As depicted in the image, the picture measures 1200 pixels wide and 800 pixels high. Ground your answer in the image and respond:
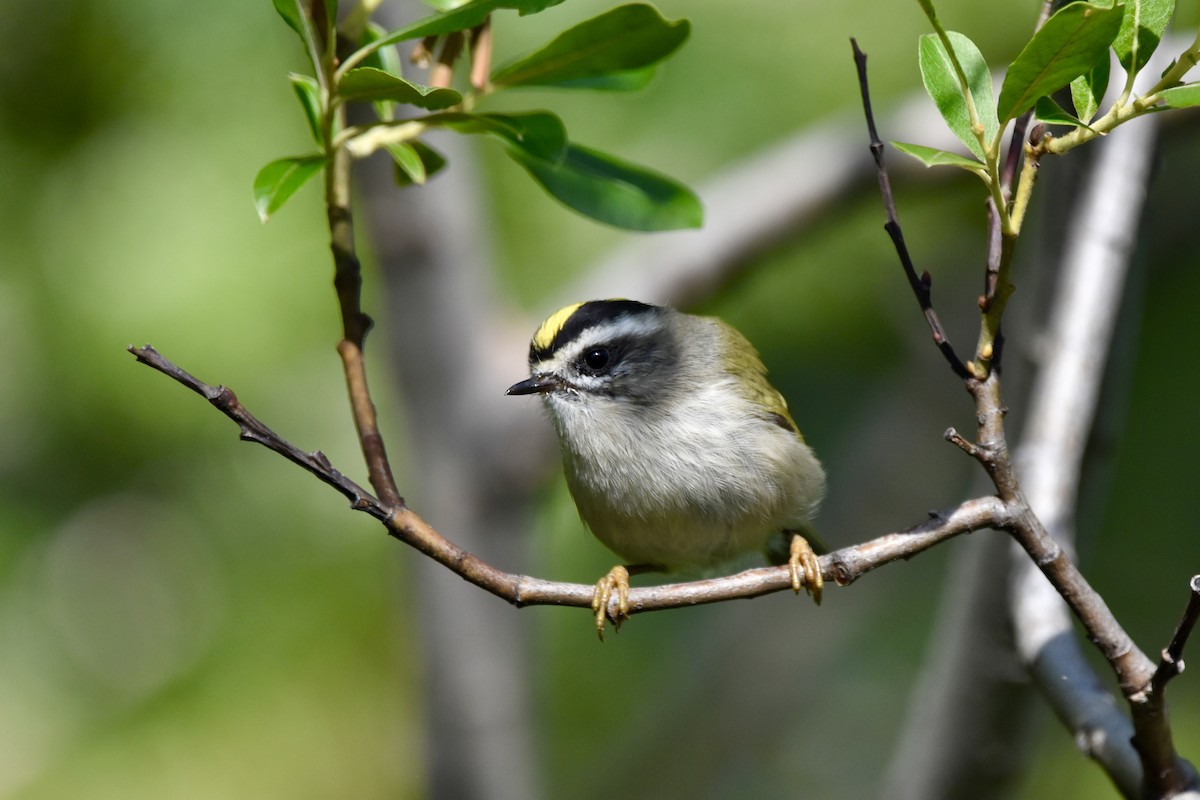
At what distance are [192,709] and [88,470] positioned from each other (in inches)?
32.0

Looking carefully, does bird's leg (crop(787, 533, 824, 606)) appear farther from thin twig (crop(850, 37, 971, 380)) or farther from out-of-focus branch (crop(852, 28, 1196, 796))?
thin twig (crop(850, 37, 971, 380))

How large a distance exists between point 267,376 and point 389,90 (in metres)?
2.43

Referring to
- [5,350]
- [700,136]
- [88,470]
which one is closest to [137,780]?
[88,470]

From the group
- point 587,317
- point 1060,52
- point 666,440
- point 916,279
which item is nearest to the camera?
point 1060,52

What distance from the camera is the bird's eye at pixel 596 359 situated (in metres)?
2.51

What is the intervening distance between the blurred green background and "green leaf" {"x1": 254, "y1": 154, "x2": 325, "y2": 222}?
6.39ft

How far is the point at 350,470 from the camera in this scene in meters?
3.60

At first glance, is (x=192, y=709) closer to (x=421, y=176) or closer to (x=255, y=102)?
(x=255, y=102)

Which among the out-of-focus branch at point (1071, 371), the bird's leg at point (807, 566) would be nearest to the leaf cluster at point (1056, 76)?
the bird's leg at point (807, 566)

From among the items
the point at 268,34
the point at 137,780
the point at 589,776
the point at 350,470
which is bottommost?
the point at 589,776

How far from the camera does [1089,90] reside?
1.12 m

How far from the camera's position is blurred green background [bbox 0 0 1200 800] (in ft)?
11.1

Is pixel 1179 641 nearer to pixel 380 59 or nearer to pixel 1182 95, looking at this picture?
pixel 1182 95

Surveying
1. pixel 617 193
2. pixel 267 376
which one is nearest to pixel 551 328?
pixel 617 193
